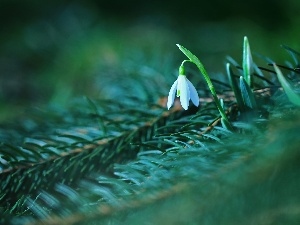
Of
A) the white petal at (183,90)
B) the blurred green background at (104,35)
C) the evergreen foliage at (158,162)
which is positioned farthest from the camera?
the blurred green background at (104,35)

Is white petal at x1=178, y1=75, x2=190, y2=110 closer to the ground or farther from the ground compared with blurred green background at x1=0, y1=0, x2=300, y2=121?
closer to the ground

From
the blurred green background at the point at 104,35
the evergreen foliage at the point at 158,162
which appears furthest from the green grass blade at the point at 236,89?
the blurred green background at the point at 104,35

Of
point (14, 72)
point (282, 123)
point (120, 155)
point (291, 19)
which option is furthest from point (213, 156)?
point (14, 72)

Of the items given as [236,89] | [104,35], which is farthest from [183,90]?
[104,35]

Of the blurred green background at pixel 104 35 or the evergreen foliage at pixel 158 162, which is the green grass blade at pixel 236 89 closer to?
the evergreen foliage at pixel 158 162

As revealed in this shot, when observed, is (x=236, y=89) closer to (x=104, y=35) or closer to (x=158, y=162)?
(x=158, y=162)

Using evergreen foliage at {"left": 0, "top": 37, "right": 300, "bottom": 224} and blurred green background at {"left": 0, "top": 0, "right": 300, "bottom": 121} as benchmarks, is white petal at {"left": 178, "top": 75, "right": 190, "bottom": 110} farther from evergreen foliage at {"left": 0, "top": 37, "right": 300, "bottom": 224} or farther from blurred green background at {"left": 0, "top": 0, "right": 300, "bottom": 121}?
blurred green background at {"left": 0, "top": 0, "right": 300, "bottom": 121}

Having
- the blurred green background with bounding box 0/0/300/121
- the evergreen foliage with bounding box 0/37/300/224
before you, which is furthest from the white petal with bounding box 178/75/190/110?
the blurred green background with bounding box 0/0/300/121

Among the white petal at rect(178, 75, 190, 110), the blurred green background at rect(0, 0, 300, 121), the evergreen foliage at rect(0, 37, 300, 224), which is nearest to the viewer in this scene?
the evergreen foliage at rect(0, 37, 300, 224)
